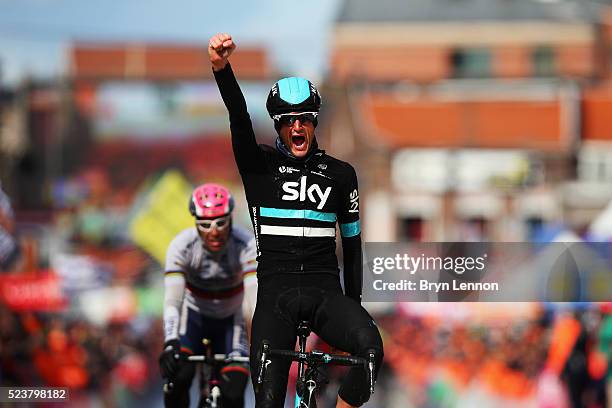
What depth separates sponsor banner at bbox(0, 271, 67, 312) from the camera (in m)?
20.9

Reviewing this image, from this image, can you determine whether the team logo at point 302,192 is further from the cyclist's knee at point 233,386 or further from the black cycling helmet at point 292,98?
the cyclist's knee at point 233,386

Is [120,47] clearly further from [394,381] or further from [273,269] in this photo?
[273,269]

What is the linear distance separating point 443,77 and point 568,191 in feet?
83.6

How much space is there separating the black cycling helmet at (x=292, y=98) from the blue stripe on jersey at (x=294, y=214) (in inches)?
21.1

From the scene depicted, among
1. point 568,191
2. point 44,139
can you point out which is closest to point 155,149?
point 44,139

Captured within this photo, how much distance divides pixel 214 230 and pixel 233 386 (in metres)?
1.16

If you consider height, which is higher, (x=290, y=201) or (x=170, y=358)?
(x=290, y=201)

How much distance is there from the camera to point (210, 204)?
9.87 meters

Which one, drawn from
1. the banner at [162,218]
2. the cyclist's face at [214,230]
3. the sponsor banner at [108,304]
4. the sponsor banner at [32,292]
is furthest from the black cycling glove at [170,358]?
the sponsor banner at [108,304]

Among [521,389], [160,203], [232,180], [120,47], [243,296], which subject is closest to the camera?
[243,296]

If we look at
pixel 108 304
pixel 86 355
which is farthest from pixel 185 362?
pixel 108 304

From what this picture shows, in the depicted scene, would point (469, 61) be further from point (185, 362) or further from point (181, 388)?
point (185, 362)

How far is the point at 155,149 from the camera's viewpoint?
3526 inches

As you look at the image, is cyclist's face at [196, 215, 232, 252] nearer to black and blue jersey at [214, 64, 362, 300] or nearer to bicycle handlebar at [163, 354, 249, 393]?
bicycle handlebar at [163, 354, 249, 393]
